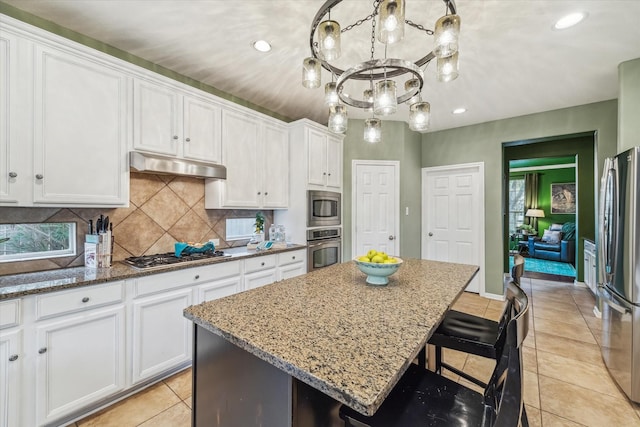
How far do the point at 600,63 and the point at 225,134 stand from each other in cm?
359

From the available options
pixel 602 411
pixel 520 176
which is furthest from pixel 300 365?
pixel 520 176

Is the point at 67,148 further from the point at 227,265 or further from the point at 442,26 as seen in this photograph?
the point at 442,26

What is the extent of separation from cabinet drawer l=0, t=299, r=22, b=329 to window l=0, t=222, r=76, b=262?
59 cm

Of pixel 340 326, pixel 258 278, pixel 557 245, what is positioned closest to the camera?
pixel 340 326

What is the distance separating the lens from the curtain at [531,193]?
8.53 metres

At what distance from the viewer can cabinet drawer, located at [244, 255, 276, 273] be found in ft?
8.63

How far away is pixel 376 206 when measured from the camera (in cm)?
423

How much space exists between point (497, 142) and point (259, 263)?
12.6ft

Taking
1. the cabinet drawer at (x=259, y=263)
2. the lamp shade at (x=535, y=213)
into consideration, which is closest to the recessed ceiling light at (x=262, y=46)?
the cabinet drawer at (x=259, y=263)

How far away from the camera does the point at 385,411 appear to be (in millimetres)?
966

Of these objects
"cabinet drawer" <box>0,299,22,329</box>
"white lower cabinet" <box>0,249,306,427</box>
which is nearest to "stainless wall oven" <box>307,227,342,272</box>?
"white lower cabinet" <box>0,249,306,427</box>

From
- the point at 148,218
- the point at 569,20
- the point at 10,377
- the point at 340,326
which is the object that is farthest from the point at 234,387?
the point at 569,20

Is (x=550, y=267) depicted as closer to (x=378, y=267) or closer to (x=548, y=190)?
(x=548, y=190)

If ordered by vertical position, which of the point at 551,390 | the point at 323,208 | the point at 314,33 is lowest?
the point at 551,390
